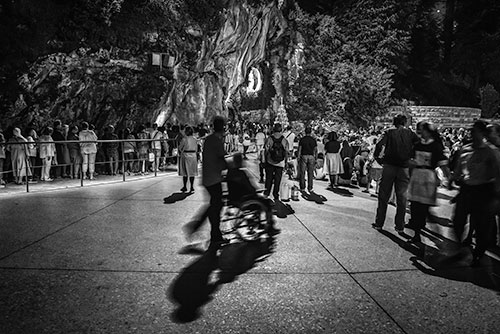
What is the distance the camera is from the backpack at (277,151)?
23.5 feet

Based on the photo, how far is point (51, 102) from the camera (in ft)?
45.1

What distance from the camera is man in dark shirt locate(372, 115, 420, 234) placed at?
543cm

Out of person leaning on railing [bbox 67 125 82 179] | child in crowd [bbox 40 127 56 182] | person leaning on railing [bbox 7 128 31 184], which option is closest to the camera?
person leaning on railing [bbox 7 128 31 184]

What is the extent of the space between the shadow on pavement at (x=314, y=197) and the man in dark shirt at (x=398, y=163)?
8.35 feet

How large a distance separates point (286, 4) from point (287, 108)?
10.2m

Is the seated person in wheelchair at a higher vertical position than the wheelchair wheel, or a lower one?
higher

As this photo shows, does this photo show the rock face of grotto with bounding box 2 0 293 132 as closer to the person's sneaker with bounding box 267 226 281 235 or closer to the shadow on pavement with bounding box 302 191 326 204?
the shadow on pavement with bounding box 302 191 326 204

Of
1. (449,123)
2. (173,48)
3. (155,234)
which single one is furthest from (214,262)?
(449,123)

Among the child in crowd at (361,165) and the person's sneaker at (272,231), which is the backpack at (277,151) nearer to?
the person's sneaker at (272,231)

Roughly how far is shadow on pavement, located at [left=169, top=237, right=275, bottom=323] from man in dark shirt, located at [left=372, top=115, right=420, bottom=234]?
2.05m

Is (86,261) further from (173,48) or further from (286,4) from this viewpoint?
(286,4)

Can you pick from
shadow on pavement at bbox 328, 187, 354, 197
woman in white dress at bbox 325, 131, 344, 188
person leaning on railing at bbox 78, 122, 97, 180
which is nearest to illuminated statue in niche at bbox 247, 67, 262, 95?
person leaning on railing at bbox 78, 122, 97, 180

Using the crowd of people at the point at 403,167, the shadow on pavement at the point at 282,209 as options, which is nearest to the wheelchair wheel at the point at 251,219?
the crowd of people at the point at 403,167

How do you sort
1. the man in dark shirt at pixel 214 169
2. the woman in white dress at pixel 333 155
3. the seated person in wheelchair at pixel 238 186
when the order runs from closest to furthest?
the man in dark shirt at pixel 214 169
the seated person in wheelchair at pixel 238 186
the woman in white dress at pixel 333 155
